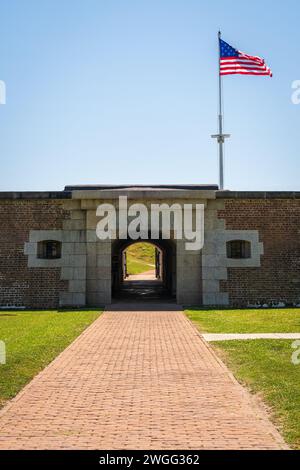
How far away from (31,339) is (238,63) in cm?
1339

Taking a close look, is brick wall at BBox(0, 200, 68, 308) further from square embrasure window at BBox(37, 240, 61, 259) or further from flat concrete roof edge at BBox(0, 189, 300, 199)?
square embrasure window at BBox(37, 240, 61, 259)

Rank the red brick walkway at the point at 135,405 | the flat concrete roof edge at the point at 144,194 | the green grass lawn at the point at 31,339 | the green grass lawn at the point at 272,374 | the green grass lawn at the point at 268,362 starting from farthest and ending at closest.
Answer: the flat concrete roof edge at the point at 144,194 < the green grass lawn at the point at 31,339 < the green grass lawn at the point at 268,362 < the green grass lawn at the point at 272,374 < the red brick walkway at the point at 135,405

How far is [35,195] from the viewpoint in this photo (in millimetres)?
17688

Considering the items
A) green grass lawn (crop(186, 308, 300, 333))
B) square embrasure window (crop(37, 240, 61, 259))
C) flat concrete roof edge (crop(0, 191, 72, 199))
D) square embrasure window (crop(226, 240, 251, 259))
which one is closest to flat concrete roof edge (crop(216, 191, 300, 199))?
square embrasure window (crop(226, 240, 251, 259))

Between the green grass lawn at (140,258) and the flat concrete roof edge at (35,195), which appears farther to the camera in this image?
the green grass lawn at (140,258)

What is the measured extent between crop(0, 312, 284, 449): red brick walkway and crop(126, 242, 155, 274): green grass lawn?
44.8 metres

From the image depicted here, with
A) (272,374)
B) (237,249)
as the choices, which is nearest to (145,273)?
(237,249)

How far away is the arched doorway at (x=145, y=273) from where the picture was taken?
22812 millimetres

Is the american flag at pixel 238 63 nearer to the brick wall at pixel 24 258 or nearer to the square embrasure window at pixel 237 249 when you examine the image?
the square embrasure window at pixel 237 249

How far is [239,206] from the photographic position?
1792cm

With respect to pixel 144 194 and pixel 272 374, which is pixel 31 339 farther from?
pixel 144 194

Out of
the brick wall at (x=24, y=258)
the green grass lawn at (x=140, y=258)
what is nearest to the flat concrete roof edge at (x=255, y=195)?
the brick wall at (x=24, y=258)

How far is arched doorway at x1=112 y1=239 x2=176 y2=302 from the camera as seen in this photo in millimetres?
22812

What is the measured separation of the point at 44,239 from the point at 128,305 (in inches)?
145
